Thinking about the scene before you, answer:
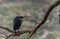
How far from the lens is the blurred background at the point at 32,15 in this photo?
5.81m

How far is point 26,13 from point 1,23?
34.8 inches

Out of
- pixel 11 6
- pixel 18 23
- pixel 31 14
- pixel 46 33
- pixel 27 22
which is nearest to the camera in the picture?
pixel 18 23

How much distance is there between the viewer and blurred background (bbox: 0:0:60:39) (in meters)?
5.81

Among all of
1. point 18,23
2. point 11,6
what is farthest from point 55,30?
point 18,23

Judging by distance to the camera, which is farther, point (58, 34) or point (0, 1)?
point (0, 1)

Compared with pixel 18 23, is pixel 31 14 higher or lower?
lower

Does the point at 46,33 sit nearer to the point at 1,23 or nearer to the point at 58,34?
the point at 58,34

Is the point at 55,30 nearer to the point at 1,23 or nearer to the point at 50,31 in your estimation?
the point at 50,31

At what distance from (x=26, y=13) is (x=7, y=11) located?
70 cm

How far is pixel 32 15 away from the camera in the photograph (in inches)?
259

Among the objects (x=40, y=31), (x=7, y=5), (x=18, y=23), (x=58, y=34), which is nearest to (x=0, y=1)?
(x=7, y=5)

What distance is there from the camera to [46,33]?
576cm

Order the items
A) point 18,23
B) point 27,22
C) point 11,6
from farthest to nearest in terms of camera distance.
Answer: point 11,6 → point 27,22 → point 18,23

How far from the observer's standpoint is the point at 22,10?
270 inches
